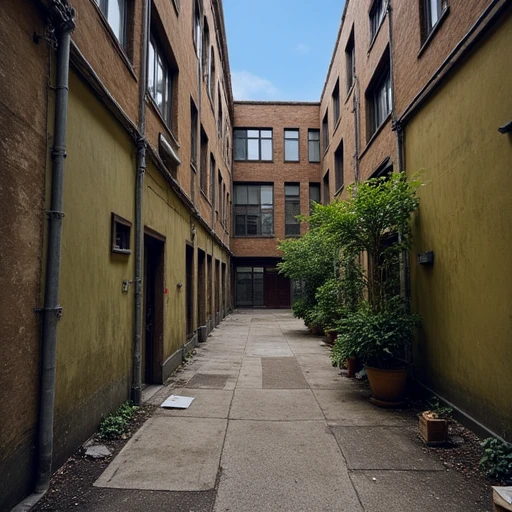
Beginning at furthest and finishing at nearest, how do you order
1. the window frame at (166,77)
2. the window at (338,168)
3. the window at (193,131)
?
1. the window at (338,168)
2. the window at (193,131)
3. the window frame at (166,77)

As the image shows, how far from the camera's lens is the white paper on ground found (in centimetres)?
528

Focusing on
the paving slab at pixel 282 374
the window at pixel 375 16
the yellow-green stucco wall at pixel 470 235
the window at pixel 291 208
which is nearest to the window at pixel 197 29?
the window at pixel 375 16

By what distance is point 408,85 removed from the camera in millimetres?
6684

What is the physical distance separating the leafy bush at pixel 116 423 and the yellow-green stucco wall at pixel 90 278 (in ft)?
0.34

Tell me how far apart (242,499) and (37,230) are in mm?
2611

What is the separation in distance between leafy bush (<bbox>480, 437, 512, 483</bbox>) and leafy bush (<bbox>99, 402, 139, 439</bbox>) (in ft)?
11.9

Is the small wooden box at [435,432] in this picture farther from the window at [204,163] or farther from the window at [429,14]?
the window at [204,163]

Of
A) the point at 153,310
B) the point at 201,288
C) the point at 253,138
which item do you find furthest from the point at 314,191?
the point at 153,310

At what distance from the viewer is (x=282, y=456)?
12.4ft

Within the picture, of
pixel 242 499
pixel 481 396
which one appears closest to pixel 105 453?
pixel 242 499

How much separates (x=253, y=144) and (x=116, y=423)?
21.3 metres

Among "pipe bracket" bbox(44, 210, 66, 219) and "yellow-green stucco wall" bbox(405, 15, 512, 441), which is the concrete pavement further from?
"pipe bracket" bbox(44, 210, 66, 219)

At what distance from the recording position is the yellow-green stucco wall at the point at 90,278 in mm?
3451

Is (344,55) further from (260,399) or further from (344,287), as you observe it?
(260,399)
